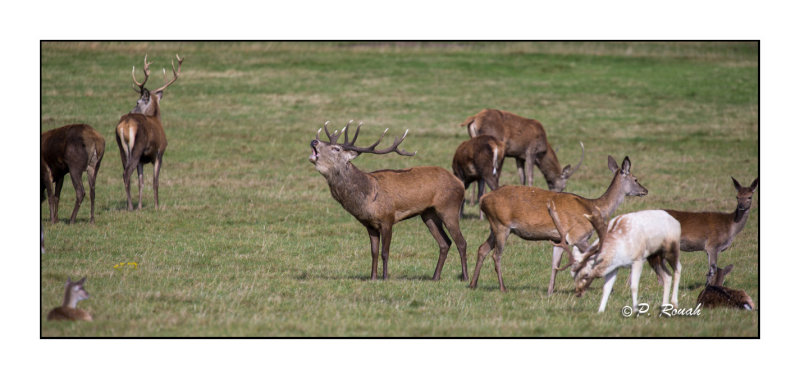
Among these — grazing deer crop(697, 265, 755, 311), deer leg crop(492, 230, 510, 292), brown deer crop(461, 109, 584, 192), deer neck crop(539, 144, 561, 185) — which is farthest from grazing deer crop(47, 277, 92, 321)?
deer neck crop(539, 144, 561, 185)

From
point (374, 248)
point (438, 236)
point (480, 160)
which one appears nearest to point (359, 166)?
point (480, 160)

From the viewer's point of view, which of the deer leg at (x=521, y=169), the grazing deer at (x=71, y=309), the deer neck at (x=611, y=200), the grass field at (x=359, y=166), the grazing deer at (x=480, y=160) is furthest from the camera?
the deer leg at (x=521, y=169)

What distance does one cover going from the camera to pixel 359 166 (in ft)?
73.0

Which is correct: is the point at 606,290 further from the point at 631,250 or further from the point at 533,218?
the point at 533,218

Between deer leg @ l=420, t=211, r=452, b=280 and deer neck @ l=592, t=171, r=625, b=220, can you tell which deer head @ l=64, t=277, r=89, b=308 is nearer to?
deer leg @ l=420, t=211, r=452, b=280

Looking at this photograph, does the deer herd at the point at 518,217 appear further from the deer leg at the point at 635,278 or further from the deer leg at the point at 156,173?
the deer leg at the point at 156,173

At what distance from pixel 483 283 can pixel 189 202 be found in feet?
25.1

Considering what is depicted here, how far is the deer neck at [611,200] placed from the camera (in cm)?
1123

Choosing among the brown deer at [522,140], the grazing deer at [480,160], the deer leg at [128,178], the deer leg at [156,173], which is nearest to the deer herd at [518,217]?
the deer leg at [128,178]

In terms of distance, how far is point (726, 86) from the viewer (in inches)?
1302

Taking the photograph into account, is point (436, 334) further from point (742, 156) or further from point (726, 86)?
point (726, 86)

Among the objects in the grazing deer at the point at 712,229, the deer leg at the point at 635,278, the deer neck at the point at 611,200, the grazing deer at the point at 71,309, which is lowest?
the grazing deer at the point at 71,309

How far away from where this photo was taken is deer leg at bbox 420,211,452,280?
1144cm

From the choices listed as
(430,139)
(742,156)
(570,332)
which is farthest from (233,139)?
(570,332)
